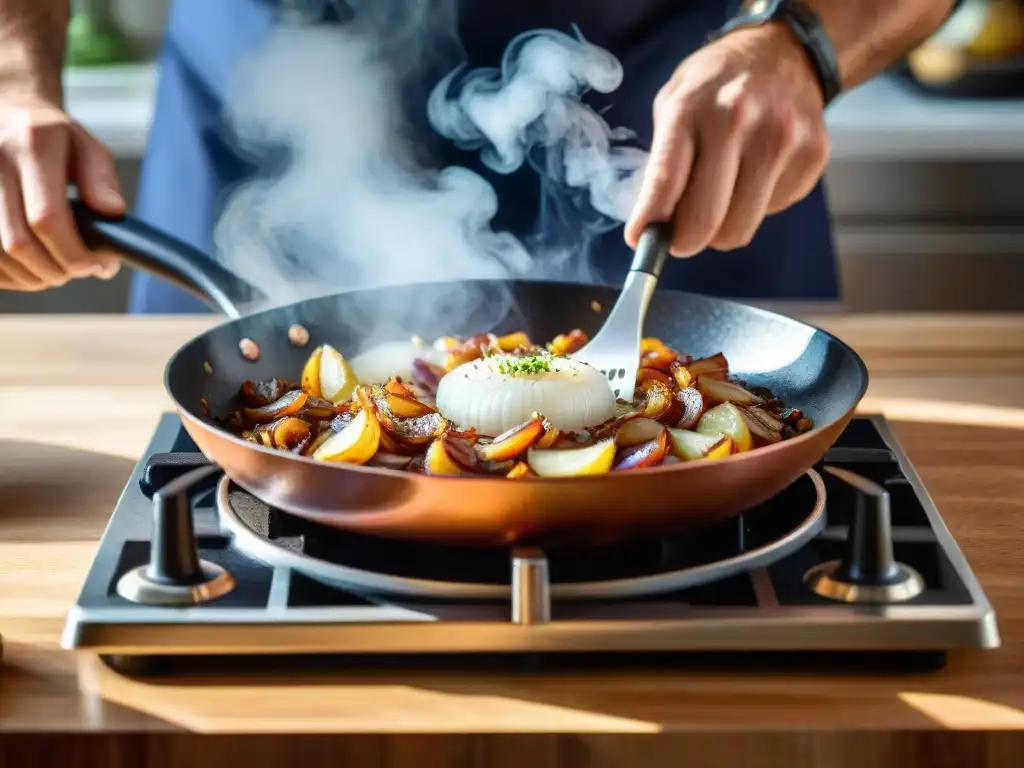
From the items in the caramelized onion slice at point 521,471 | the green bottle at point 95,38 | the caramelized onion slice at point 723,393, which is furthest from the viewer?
the green bottle at point 95,38

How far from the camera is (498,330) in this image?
1653 millimetres

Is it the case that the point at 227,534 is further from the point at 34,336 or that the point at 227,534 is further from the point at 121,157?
the point at 121,157

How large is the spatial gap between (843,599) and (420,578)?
0.32 meters

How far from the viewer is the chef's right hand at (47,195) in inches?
59.7

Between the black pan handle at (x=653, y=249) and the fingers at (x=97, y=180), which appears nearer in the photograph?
the black pan handle at (x=653, y=249)

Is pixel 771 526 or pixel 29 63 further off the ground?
pixel 29 63

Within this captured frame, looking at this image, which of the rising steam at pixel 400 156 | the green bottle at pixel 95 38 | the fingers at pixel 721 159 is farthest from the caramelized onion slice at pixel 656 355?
the green bottle at pixel 95 38

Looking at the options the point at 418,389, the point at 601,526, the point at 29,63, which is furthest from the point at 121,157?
the point at 601,526

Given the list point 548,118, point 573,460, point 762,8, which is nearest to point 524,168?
point 548,118

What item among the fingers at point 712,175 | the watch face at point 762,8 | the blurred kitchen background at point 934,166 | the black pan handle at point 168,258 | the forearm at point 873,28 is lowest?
the blurred kitchen background at point 934,166

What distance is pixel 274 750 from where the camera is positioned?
2.98ft

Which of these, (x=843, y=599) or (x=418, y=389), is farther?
(x=418, y=389)

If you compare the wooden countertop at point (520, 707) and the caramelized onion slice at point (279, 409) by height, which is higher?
the caramelized onion slice at point (279, 409)

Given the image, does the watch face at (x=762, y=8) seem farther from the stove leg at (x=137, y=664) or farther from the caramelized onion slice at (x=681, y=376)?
the stove leg at (x=137, y=664)
